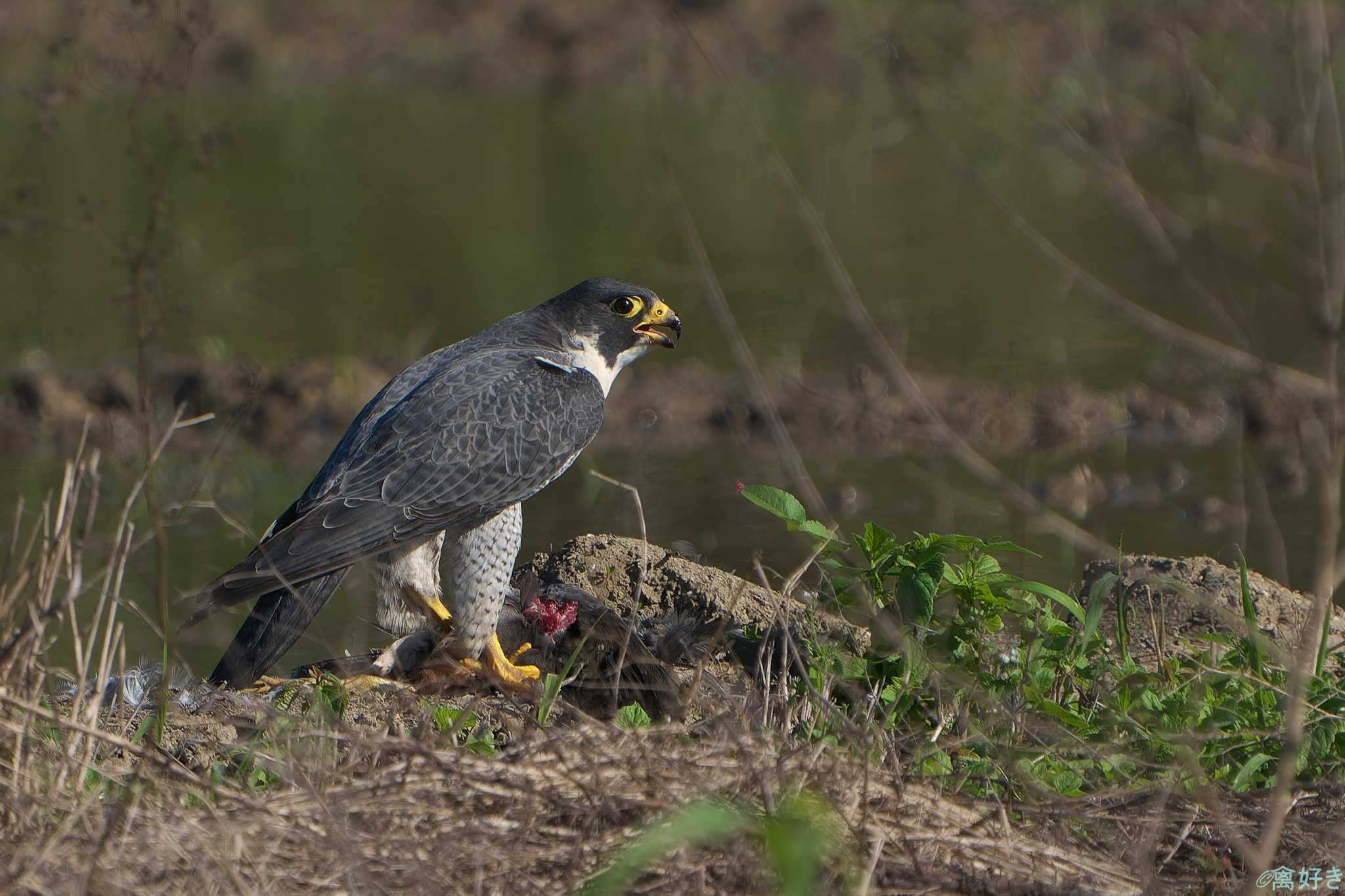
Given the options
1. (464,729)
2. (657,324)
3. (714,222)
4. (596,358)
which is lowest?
(714,222)

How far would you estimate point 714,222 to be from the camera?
1438 centimetres

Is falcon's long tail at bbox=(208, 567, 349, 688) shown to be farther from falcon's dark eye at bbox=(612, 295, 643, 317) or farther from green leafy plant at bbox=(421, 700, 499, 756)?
falcon's dark eye at bbox=(612, 295, 643, 317)

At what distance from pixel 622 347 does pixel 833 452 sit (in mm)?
3460

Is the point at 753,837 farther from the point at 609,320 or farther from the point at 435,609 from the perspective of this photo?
the point at 609,320

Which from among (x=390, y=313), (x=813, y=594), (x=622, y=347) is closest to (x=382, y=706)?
(x=813, y=594)

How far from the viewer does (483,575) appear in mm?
4891

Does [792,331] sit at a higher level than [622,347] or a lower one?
lower

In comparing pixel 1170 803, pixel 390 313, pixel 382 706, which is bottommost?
pixel 390 313

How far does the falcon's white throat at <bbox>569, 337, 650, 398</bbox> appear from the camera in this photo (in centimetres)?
546

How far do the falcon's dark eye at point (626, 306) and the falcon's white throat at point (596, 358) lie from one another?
12 centimetres

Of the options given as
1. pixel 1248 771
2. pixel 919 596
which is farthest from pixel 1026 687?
pixel 1248 771

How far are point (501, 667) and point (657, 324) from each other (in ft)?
4.16

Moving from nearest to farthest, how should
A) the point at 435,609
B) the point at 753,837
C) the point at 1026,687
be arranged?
the point at 753,837 < the point at 1026,687 < the point at 435,609

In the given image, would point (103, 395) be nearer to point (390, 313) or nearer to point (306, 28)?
point (390, 313)
